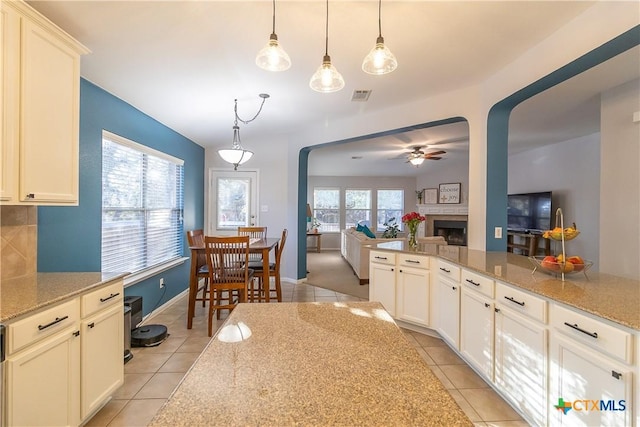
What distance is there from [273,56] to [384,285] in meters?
2.60

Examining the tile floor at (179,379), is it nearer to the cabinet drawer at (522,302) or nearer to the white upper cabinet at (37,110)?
the cabinet drawer at (522,302)

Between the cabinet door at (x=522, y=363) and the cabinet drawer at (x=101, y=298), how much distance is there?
252 cm

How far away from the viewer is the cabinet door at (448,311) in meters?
2.61

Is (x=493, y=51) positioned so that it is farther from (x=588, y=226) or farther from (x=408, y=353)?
(x=588, y=226)

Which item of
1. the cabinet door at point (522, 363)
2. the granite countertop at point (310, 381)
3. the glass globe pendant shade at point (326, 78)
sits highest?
the glass globe pendant shade at point (326, 78)

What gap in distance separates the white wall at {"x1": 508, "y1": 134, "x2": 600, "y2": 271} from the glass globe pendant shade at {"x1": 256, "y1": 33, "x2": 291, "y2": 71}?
5124 mm

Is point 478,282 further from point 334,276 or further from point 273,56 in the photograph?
point 334,276

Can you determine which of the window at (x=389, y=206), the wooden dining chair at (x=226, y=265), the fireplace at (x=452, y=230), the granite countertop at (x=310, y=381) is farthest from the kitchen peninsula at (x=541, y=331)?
the window at (x=389, y=206)

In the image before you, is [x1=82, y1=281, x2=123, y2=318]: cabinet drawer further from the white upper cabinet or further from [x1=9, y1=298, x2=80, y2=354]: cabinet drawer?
the white upper cabinet

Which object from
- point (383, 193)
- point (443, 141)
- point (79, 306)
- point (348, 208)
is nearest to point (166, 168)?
point (79, 306)

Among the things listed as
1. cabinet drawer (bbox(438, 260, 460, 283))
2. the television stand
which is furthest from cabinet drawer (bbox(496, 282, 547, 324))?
the television stand

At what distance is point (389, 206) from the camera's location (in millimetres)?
9695

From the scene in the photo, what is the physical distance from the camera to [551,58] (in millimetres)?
2281

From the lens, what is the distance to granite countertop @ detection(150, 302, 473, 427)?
2.14 ft
